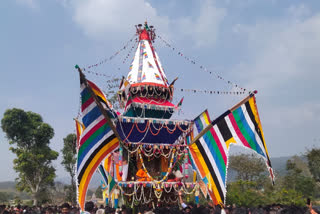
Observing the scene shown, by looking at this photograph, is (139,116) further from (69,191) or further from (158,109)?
(69,191)

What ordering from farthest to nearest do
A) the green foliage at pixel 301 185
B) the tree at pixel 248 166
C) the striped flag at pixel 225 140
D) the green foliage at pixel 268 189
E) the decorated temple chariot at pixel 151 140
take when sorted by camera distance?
the tree at pixel 248 166
the green foliage at pixel 301 185
the green foliage at pixel 268 189
the striped flag at pixel 225 140
the decorated temple chariot at pixel 151 140

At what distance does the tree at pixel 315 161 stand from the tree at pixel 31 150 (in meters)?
34.3

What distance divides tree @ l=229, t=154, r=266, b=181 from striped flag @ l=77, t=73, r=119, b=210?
3396cm

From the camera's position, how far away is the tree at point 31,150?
1278 inches

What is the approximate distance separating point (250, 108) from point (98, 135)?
8.28 m

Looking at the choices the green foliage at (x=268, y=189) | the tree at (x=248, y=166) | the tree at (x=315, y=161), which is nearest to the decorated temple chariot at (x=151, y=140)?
the green foliage at (x=268, y=189)

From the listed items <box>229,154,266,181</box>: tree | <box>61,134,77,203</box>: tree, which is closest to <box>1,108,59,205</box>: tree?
<box>61,134,77,203</box>: tree

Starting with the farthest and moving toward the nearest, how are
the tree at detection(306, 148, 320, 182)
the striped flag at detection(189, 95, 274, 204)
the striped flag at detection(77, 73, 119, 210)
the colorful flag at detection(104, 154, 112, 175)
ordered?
the tree at detection(306, 148, 320, 182)
the colorful flag at detection(104, 154, 112, 175)
the striped flag at detection(189, 95, 274, 204)
the striped flag at detection(77, 73, 119, 210)

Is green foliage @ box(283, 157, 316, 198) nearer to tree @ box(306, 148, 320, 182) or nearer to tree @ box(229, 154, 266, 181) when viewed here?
tree @ box(306, 148, 320, 182)

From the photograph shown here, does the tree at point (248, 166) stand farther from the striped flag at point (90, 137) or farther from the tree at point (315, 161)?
the striped flag at point (90, 137)

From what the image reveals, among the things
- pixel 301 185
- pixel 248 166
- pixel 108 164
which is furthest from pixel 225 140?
pixel 248 166

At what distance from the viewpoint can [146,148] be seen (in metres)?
20.5

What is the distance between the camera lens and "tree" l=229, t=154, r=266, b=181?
45.5 metres

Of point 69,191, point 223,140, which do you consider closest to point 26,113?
point 69,191
